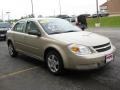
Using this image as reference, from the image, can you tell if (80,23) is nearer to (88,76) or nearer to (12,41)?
(12,41)

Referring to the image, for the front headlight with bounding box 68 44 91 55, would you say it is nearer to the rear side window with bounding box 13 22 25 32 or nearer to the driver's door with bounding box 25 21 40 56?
the driver's door with bounding box 25 21 40 56

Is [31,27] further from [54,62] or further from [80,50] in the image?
[80,50]

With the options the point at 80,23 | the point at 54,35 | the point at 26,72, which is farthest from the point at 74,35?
the point at 80,23

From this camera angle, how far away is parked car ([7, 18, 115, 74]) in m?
6.16

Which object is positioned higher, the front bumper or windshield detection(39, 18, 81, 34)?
windshield detection(39, 18, 81, 34)

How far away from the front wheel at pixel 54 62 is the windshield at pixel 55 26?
774mm

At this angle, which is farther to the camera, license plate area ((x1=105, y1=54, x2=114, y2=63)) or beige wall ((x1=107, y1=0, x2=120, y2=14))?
beige wall ((x1=107, y1=0, x2=120, y2=14))

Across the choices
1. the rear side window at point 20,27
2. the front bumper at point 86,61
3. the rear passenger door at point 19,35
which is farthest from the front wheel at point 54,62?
the rear side window at point 20,27

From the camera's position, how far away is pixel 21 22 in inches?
356

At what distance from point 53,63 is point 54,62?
0.19 ft

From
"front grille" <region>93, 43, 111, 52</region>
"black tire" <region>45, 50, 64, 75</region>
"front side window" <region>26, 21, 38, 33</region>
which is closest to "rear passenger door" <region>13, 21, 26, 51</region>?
"front side window" <region>26, 21, 38, 33</region>

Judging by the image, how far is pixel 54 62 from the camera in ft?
22.4

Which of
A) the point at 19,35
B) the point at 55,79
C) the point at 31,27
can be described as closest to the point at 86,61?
the point at 55,79

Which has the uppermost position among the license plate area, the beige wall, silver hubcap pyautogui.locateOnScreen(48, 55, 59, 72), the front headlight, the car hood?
the beige wall
